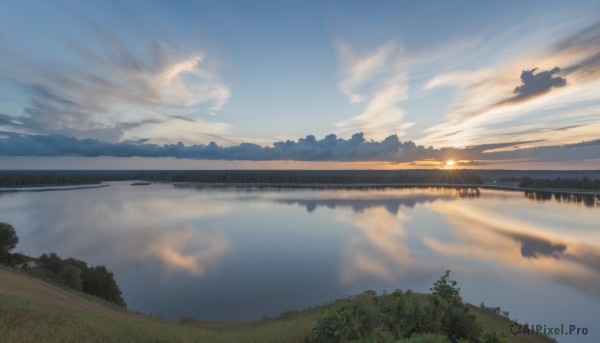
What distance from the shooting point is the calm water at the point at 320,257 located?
27.6 meters

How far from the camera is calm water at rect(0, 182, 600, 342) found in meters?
27.6

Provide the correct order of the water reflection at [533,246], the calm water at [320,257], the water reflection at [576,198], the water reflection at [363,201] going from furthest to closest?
the water reflection at [576,198]
the water reflection at [363,201]
the water reflection at [533,246]
the calm water at [320,257]

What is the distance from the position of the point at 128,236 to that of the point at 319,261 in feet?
117

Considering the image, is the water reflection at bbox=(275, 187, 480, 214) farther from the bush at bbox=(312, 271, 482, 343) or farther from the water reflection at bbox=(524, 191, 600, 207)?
the bush at bbox=(312, 271, 482, 343)

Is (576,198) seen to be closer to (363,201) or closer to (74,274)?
(363,201)

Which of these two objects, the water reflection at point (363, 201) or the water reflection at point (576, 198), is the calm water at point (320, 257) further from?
the water reflection at point (576, 198)

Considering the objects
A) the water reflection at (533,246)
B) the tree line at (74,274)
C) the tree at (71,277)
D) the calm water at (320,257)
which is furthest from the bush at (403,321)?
the water reflection at (533,246)

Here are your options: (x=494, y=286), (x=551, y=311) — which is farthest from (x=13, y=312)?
(x=494, y=286)

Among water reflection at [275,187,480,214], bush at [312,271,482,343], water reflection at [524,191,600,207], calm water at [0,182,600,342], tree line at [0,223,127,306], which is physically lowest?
water reflection at [524,191,600,207]

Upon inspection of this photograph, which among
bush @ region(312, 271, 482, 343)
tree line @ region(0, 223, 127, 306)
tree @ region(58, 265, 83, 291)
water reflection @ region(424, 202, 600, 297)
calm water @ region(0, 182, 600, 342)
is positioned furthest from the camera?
water reflection @ region(424, 202, 600, 297)

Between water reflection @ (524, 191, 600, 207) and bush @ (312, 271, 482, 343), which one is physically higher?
bush @ (312, 271, 482, 343)

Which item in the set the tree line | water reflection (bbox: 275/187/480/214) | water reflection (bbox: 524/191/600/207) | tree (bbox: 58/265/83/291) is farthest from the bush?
water reflection (bbox: 524/191/600/207)

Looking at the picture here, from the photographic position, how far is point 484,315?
19.1 meters

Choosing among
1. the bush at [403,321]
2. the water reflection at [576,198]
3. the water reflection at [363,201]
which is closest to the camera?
the bush at [403,321]
